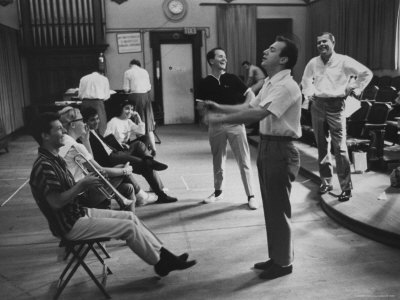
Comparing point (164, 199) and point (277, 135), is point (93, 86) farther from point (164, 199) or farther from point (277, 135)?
point (277, 135)

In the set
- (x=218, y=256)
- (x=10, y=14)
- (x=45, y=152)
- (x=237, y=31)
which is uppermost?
A: (x=10, y=14)

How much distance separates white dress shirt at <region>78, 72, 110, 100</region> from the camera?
7.96m

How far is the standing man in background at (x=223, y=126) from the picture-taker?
13.9 feet

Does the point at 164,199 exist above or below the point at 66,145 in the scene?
below

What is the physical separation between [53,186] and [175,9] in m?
9.14

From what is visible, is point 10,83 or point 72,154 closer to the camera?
point 72,154

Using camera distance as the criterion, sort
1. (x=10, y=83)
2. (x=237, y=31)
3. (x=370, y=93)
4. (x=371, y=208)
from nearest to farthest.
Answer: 1. (x=371, y=208)
2. (x=370, y=93)
3. (x=10, y=83)
4. (x=237, y=31)

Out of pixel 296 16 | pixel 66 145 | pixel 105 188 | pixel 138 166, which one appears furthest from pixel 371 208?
pixel 296 16

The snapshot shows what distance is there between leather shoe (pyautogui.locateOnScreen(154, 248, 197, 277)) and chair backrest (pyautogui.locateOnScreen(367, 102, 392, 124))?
3567mm

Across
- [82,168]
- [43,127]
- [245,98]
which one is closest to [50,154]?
[43,127]

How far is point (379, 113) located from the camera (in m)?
5.48

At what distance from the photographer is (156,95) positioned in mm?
11148

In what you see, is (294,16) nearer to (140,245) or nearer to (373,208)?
(373,208)

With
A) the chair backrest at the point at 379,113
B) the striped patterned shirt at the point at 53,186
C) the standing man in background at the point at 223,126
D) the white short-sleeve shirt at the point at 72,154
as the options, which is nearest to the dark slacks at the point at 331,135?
the standing man in background at the point at 223,126
